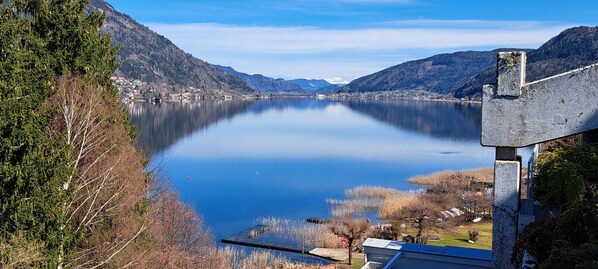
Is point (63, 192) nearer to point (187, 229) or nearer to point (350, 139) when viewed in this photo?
point (187, 229)

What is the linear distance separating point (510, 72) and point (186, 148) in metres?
61.4

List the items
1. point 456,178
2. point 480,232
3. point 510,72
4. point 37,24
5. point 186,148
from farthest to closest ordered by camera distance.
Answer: point 186,148, point 456,178, point 480,232, point 37,24, point 510,72

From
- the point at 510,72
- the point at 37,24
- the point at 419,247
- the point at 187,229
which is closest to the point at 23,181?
the point at 37,24

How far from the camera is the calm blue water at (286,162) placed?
Answer: 39.8 m

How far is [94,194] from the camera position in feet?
41.3

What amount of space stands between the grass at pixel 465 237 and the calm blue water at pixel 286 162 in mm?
9646

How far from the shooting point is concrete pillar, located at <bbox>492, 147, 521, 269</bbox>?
8.42 metres

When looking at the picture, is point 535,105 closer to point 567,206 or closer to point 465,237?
point 567,206

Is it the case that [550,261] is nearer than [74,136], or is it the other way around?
[550,261]

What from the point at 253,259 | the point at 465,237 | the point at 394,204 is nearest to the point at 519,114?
the point at 253,259

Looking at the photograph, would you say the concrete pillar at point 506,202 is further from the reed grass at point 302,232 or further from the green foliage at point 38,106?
the reed grass at point 302,232

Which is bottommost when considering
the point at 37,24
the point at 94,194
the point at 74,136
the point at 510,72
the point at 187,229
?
the point at 187,229

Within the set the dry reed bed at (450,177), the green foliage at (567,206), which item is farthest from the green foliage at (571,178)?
the dry reed bed at (450,177)

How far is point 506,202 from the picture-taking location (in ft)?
28.0
